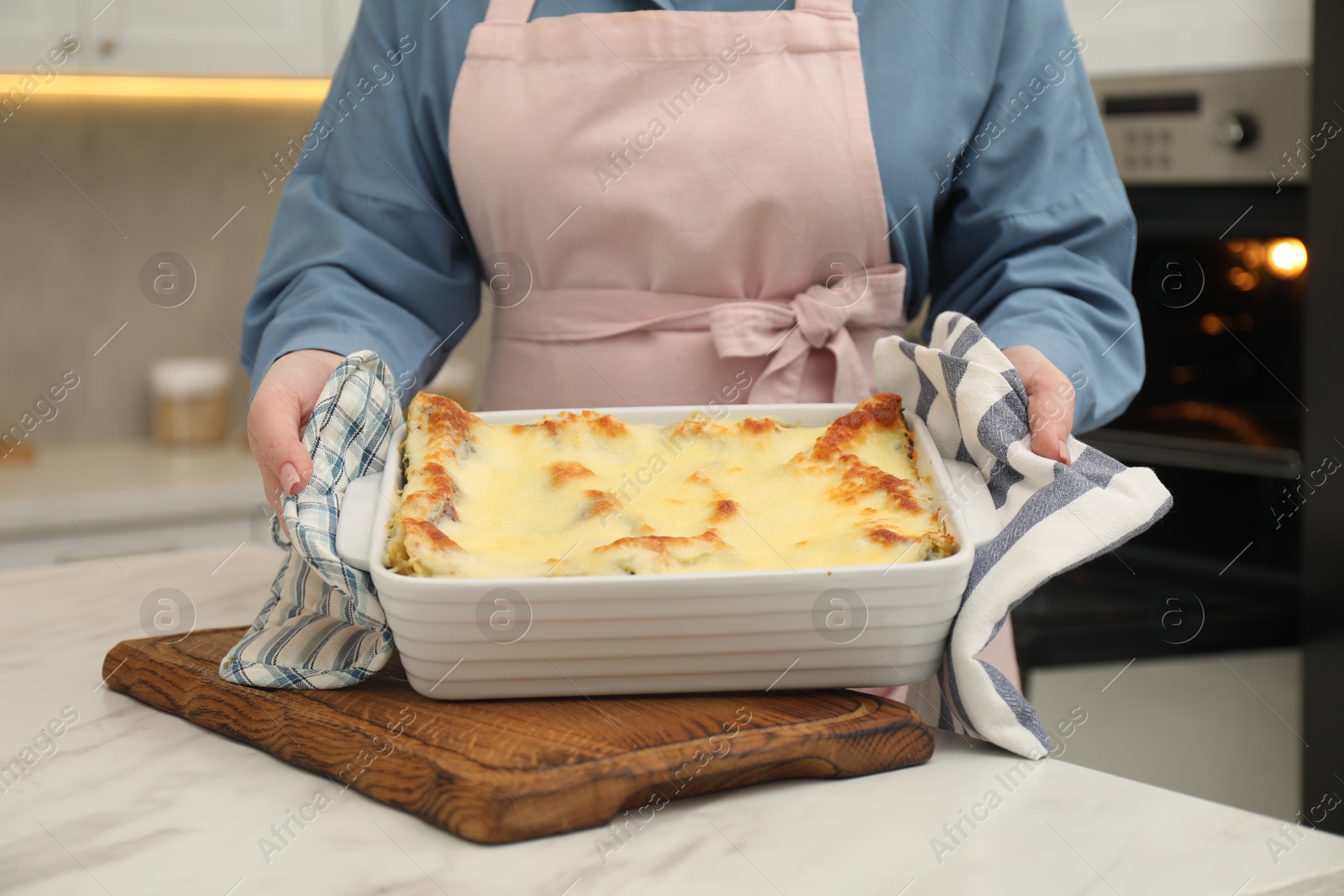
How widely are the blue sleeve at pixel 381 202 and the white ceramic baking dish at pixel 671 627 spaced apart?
1.14ft

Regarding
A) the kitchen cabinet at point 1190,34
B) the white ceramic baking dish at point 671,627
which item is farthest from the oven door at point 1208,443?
the white ceramic baking dish at point 671,627

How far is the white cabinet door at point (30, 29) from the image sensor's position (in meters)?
1.67

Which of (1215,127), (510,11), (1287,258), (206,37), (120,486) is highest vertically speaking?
(510,11)

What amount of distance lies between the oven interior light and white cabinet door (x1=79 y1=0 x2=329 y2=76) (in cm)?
139

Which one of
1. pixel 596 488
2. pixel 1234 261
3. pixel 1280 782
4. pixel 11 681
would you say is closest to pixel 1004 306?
pixel 596 488

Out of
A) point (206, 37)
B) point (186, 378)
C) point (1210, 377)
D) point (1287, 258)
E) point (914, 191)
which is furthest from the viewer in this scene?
point (186, 378)

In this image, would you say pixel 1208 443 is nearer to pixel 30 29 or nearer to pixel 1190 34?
pixel 1190 34

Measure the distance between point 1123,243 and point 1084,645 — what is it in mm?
803

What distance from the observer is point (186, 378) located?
2.08 metres

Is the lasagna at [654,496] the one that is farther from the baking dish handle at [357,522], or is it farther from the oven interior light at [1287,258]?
the oven interior light at [1287,258]

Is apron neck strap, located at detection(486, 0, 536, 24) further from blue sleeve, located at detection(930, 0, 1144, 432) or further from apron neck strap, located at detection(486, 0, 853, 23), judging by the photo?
blue sleeve, located at detection(930, 0, 1144, 432)

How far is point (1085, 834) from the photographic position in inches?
19.7

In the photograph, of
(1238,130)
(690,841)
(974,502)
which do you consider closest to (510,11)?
(974,502)

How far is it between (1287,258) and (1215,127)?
0.19 meters
